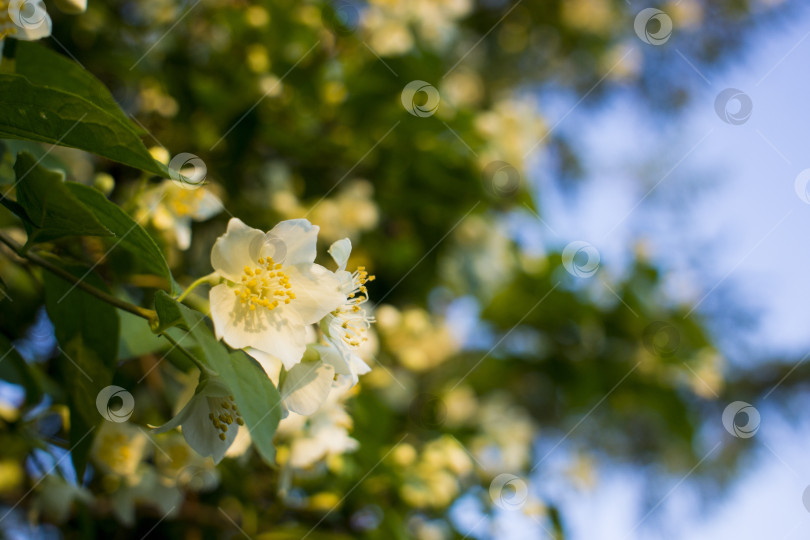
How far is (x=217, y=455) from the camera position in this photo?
84 centimetres

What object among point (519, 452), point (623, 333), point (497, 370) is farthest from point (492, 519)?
point (623, 333)

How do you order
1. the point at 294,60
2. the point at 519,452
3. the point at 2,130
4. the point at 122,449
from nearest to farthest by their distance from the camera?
the point at 2,130
the point at 122,449
the point at 294,60
the point at 519,452

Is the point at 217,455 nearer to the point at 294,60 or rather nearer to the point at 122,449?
the point at 122,449

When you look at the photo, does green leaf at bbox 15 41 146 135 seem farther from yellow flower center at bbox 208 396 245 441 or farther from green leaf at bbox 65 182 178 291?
yellow flower center at bbox 208 396 245 441

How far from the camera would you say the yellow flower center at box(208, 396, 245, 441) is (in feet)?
2.72

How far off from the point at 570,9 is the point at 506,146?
4.43 ft

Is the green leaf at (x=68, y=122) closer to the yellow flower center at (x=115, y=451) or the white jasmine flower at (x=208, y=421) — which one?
the white jasmine flower at (x=208, y=421)

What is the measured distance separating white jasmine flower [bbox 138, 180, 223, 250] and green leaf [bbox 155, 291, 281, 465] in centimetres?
57

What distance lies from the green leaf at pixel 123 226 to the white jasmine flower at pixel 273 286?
0.24ft

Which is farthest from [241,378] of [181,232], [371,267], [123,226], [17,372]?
[371,267]

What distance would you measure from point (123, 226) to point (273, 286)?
0.18m

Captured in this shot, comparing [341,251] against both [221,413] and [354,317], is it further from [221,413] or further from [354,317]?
[221,413]

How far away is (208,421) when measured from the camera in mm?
835

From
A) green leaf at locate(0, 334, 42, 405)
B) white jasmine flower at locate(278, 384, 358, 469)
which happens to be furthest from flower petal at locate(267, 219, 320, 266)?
white jasmine flower at locate(278, 384, 358, 469)
